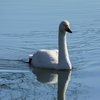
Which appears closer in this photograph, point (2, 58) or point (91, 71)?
point (91, 71)

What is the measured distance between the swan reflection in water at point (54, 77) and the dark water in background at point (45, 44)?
0.08ft

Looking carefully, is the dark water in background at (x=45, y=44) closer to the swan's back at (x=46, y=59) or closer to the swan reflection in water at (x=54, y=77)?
the swan reflection in water at (x=54, y=77)

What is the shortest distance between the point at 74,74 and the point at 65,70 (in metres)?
0.44

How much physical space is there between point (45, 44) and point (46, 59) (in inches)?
120

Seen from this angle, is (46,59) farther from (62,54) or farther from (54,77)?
(54,77)

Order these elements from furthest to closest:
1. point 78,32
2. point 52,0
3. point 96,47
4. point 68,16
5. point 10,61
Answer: point 52,0 < point 68,16 < point 78,32 < point 96,47 < point 10,61

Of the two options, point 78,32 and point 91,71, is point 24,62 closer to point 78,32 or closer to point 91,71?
point 91,71

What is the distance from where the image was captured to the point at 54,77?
11.0 m

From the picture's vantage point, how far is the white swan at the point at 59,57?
11.6m

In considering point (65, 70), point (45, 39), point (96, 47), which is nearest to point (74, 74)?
point (65, 70)

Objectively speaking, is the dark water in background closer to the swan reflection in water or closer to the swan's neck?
the swan reflection in water

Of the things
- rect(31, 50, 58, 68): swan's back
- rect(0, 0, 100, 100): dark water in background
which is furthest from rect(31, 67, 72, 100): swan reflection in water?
rect(31, 50, 58, 68): swan's back

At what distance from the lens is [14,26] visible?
1789 centimetres

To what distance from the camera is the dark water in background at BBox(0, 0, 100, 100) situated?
9641 mm
